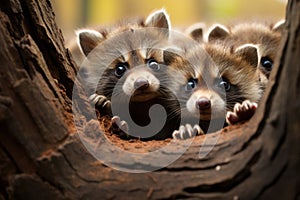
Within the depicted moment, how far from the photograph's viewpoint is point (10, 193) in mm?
1851

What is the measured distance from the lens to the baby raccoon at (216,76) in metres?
2.85

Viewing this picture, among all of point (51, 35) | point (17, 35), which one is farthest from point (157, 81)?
point (17, 35)

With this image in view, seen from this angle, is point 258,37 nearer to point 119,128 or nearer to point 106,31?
point 106,31

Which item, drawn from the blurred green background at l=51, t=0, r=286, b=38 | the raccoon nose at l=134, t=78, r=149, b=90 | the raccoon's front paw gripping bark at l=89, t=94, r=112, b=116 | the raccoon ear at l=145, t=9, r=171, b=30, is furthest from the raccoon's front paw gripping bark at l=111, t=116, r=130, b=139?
the blurred green background at l=51, t=0, r=286, b=38

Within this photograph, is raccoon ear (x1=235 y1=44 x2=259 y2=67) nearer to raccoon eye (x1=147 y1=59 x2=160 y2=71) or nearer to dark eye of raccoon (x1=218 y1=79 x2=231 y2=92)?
dark eye of raccoon (x1=218 y1=79 x2=231 y2=92)

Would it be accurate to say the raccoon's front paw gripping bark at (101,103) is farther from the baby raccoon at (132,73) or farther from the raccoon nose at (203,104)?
the raccoon nose at (203,104)

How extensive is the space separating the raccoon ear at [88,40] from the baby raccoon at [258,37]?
2.34 feet

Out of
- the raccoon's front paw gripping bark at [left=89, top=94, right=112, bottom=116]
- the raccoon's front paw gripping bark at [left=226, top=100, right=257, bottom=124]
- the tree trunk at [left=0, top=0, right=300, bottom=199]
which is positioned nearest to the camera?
the tree trunk at [left=0, top=0, right=300, bottom=199]

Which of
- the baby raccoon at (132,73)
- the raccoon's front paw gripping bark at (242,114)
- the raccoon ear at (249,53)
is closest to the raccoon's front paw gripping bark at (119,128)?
the baby raccoon at (132,73)

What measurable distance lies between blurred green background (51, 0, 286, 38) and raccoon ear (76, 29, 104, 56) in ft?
6.15

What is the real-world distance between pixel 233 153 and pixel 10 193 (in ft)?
2.59

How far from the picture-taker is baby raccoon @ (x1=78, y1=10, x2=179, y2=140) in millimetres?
2857

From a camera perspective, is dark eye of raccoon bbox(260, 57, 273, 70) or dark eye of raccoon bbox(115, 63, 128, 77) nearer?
dark eye of raccoon bbox(115, 63, 128, 77)

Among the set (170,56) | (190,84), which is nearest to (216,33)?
(170,56)
